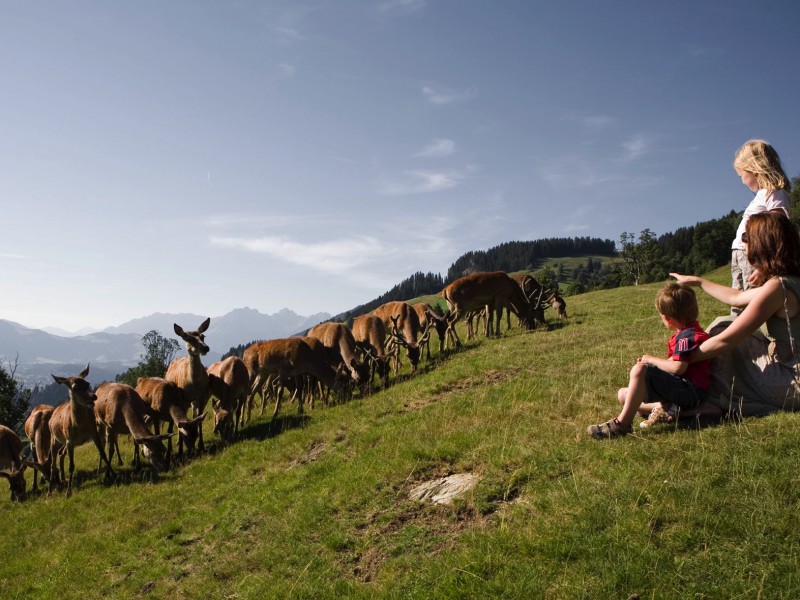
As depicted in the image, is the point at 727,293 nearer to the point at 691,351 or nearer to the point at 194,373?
the point at 691,351

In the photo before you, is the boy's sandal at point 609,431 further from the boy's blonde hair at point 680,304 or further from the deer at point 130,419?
the deer at point 130,419

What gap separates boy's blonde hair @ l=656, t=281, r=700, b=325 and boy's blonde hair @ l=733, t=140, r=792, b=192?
186 centimetres

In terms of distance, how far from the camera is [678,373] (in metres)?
6.51

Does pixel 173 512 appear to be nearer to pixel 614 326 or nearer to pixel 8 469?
pixel 8 469

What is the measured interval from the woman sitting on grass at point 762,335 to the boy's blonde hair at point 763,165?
3.29ft

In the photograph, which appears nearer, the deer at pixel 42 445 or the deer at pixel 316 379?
the deer at pixel 42 445

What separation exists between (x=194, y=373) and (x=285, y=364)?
2.97m

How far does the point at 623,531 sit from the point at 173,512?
9255 mm

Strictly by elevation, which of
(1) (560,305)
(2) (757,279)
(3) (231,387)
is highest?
(2) (757,279)

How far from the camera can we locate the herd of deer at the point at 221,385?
15.6 m

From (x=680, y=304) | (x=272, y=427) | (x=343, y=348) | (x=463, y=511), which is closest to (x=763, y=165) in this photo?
(x=680, y=304)

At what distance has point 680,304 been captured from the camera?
662 centimetres

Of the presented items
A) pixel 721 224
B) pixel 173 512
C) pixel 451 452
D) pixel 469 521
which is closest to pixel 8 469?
pixel 173 512

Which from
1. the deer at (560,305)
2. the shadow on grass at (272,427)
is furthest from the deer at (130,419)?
the deer at (560,305)
